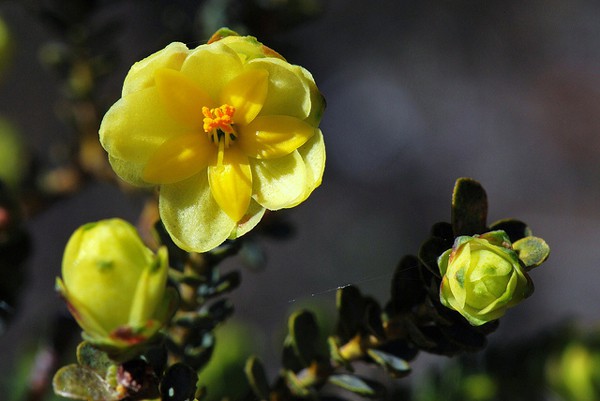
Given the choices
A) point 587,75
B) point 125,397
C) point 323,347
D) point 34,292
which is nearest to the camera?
point 125,397

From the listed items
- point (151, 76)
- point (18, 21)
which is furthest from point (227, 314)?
point (18, 21)

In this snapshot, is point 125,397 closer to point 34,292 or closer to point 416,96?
point 34,292

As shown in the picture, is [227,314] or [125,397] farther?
[227,314]

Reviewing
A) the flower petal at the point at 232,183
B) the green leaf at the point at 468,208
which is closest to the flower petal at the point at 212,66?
the flower petal at the point at 232,183

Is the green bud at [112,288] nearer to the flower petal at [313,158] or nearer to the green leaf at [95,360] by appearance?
the green leaf at [95,360]

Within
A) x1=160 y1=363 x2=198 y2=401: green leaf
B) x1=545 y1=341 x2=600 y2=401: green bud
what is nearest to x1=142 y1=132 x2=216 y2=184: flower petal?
x1=160 y1=363 x2=198 y2=401: green leaf

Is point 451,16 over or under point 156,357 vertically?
under
